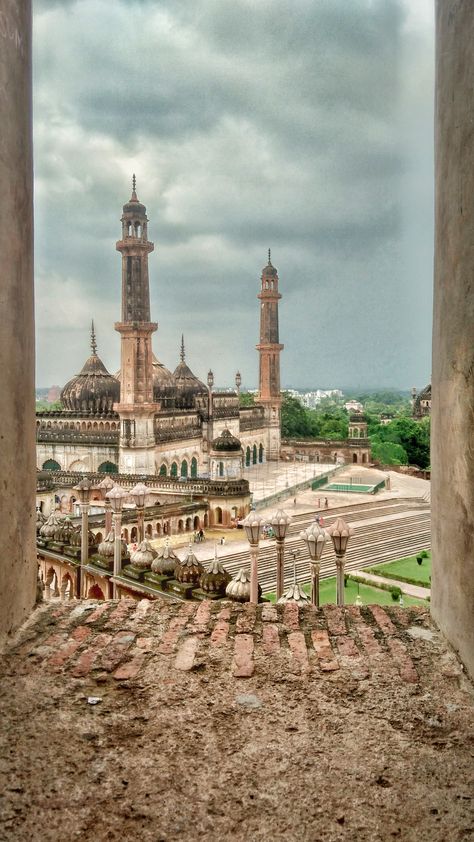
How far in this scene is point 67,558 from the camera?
1448 centimetres

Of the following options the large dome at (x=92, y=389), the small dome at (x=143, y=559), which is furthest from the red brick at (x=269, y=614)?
the large dome at (x=92, y=389)

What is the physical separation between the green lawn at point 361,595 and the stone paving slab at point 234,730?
14.3 metres

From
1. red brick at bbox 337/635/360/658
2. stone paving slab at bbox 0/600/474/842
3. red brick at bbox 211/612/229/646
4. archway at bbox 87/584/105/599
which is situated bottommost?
archway at bbox 87/584/105/599

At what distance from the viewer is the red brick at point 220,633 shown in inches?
154

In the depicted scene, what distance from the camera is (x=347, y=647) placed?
3.82 m

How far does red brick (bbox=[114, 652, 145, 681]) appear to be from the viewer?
3457 millimetres

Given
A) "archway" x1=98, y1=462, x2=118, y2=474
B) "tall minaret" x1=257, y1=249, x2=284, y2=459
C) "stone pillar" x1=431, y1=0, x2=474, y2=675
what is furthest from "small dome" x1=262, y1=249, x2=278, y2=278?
"stone pillar" x1=431, y1=0, x2=474, y2=675

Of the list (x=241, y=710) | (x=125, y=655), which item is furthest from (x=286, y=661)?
(x=125, y=655)

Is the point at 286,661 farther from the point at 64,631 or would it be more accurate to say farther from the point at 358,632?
the point at 64,631

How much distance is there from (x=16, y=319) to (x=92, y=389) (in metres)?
40.8

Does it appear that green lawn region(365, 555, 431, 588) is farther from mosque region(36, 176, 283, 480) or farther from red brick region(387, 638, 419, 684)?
red brick region(387, 638, 419, 684)

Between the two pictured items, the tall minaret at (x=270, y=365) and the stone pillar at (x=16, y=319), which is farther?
the tall minaret at (x=270, y=365)

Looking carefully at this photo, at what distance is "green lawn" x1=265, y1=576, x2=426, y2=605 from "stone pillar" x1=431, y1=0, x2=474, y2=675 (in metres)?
14.5

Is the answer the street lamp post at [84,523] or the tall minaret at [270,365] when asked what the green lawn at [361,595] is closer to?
the street lamp post at [84,523]
